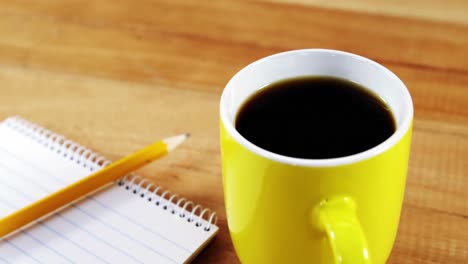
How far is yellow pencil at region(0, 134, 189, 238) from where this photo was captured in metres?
0.63

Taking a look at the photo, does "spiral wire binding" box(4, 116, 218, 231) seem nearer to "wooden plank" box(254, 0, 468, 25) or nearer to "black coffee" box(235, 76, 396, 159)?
"black coffee" box(235, 76, 396, 159)

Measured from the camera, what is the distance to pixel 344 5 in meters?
0.98

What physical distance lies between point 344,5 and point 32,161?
518 millimetres

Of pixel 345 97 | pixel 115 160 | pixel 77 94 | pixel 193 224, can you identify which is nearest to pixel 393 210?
pixel 345 97

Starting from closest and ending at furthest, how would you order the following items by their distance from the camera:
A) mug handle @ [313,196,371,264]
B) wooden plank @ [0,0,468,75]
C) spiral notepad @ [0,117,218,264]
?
1. mug handle @ [313,196,371,264]
2. spiral notepad @ [0,117,218,264]
3. wooden plank @ [0,0,468,75]

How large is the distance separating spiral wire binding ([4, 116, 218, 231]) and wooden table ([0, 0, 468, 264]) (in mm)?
15

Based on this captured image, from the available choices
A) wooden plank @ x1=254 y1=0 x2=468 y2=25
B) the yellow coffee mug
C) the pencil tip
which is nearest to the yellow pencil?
the pencil tip

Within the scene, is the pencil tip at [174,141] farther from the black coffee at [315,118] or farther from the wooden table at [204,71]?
the black coffee at [315,118]

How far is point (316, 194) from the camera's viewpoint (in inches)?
→ 17.9

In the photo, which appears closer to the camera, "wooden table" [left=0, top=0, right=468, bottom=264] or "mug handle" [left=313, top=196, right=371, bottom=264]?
"mug handle" [left=313, top=196, right=371, bottom=264]

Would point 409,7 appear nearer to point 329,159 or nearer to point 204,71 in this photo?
point 204,71

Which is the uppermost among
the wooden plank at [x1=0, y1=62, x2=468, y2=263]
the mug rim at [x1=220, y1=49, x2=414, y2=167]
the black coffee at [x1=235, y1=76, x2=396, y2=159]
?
the mug rim at [x1=220, y1=49, x2=414, y2=167]

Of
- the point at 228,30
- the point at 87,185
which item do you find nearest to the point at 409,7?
the point at 228,30

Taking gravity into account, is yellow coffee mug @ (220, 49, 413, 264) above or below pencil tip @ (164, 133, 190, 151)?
above
